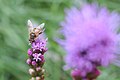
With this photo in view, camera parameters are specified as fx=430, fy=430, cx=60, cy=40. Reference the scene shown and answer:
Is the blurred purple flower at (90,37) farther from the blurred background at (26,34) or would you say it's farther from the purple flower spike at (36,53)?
the blurred background at (26,34)

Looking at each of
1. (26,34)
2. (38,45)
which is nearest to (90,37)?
(38,45)

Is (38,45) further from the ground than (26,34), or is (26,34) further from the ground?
(26,34)

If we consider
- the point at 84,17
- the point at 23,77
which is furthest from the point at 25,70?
the point at 84,17

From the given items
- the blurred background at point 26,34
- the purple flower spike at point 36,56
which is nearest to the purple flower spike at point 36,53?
the purple flower spike at point 36,56

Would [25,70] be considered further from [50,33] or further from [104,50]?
[104,50]

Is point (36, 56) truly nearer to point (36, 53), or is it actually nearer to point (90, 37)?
point (36, 53)
